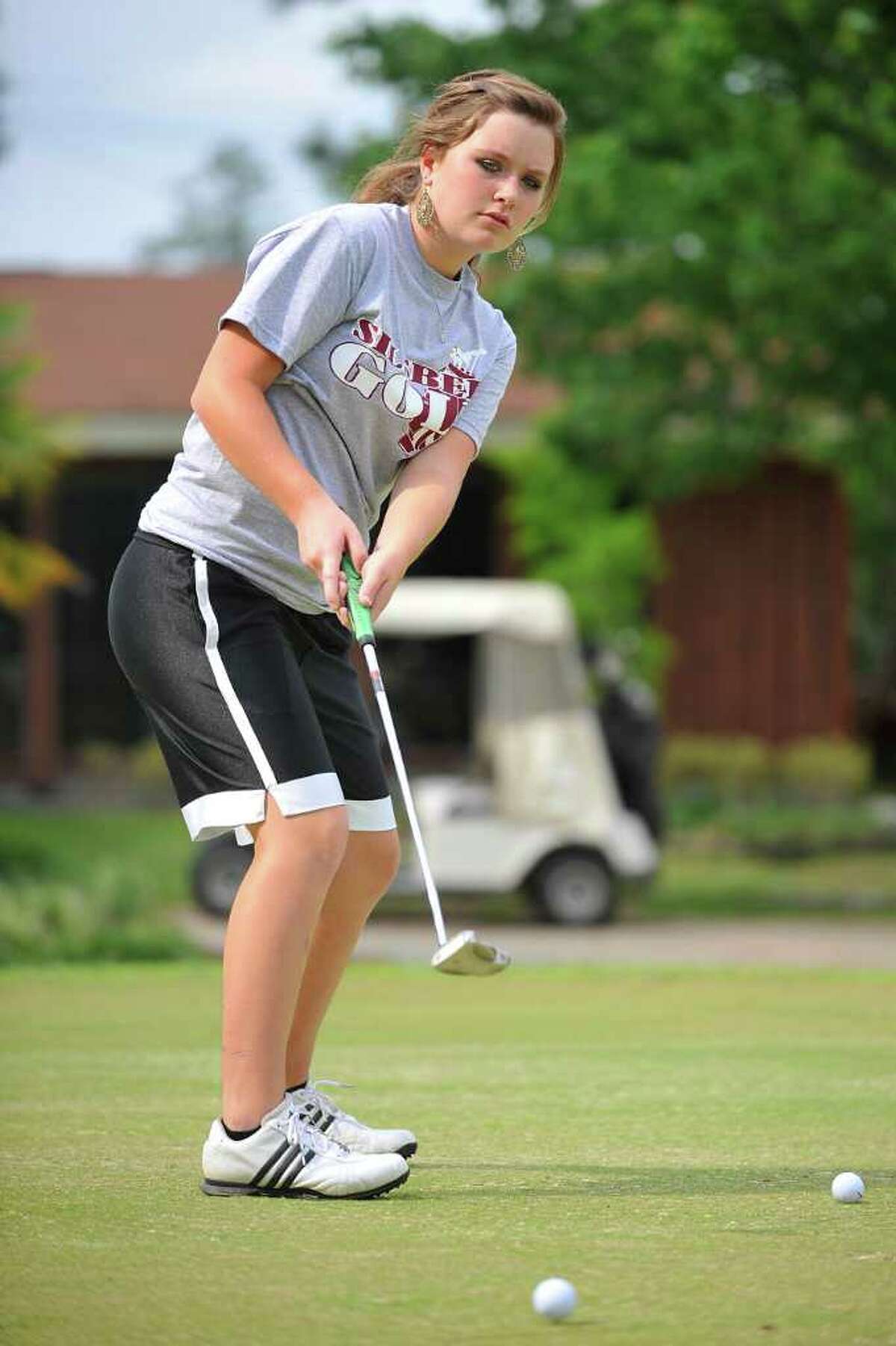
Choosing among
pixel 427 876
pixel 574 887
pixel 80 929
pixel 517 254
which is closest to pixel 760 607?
pixel 574 887

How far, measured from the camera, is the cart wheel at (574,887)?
1486 cm

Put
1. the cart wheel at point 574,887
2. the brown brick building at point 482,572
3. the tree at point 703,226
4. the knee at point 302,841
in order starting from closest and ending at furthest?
1. the knee at point 302,841
2. the tree at point 703,226
3. the cart wheel at point 574,887
4. the brown brick building at point 482,572

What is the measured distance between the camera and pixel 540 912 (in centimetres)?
1496

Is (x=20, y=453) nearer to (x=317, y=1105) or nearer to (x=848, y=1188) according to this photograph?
(x=317, y=1105)

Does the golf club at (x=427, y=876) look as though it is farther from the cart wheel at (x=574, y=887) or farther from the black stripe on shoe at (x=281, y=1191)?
the cart wheel at (x=574, y=887)

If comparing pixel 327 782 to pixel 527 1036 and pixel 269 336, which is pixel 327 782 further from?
pixel 527 1036

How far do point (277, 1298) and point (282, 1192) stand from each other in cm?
93

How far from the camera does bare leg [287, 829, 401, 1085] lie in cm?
430

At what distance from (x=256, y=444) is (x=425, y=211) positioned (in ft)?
1.87

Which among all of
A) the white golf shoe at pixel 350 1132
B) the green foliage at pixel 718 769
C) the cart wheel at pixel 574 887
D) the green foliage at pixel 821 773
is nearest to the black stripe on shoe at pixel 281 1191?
the white golf shoe at pixel 350 1132

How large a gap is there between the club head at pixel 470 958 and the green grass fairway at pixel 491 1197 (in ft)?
1.23

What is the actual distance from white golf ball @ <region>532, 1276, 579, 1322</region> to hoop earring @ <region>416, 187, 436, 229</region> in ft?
6.65

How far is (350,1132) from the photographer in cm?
418

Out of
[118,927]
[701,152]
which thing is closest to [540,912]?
[118,927]
